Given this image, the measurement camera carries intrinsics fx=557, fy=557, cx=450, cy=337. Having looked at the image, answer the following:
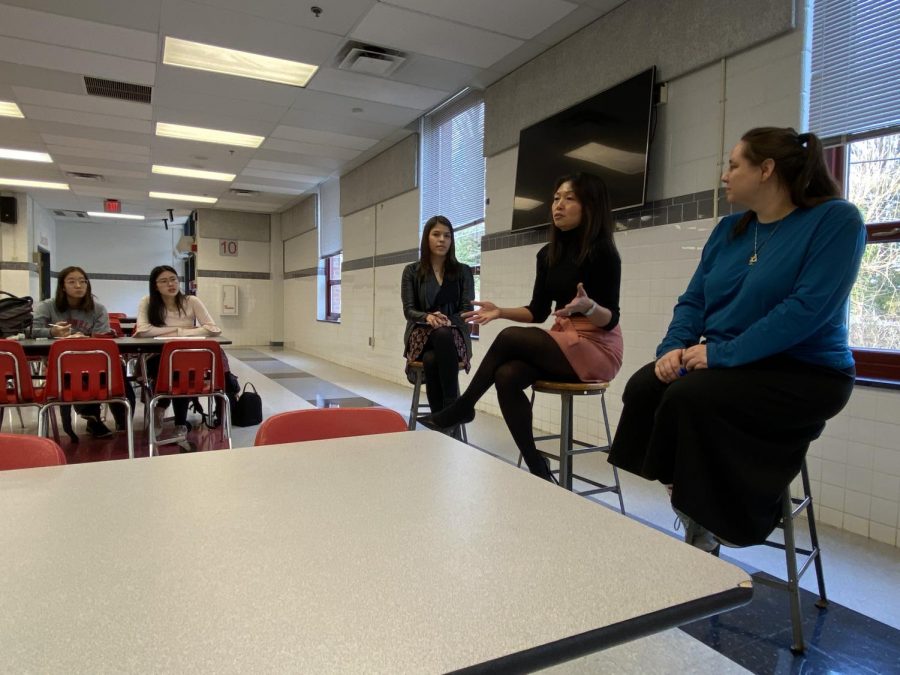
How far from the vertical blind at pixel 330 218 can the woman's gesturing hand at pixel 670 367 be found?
786cm

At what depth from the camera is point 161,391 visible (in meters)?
3.50

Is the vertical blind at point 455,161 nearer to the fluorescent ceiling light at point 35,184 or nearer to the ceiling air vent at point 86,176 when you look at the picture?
the ceiling air vent at point 86,176

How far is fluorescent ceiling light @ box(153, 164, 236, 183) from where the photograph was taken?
8.55m

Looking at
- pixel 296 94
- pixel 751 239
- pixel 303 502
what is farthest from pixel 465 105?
pixel 303 502

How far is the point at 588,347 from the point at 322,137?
5.75m

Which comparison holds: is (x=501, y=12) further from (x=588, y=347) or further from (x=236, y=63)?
(x=588, y=347)

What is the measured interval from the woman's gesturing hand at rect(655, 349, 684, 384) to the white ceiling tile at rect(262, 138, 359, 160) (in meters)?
6.52

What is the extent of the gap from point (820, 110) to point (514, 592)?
316 centimetres

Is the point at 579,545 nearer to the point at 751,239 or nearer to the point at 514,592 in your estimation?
the point at 514,592

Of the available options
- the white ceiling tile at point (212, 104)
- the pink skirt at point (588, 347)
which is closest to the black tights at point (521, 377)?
the pink skirt at point (588, 347)

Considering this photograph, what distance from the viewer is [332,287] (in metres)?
10.4

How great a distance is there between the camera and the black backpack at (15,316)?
390 cm

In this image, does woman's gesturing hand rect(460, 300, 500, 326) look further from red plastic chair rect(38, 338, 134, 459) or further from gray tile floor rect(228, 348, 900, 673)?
red plastic chair rect(38, 338, 134, 459)

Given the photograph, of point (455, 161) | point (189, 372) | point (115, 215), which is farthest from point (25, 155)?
point (189, 372)
